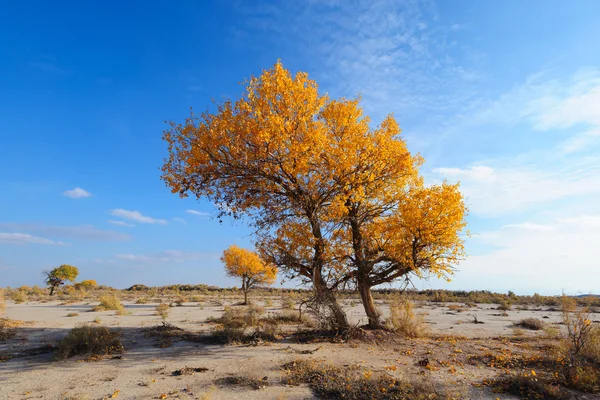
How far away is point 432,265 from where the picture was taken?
12227mm

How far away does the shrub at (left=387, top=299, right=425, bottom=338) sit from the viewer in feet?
46.4

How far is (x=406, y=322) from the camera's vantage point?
47.2 feet

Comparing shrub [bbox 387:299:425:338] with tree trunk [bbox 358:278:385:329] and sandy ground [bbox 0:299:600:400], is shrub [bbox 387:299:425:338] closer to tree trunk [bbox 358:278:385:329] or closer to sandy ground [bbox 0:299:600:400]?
tree trunk [bbox 358:278:385:329]

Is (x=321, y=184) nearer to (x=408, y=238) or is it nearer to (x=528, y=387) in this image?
(x=408, y=238)

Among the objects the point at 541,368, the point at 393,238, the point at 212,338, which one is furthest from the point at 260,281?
the point at 541,368

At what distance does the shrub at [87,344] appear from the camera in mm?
10227

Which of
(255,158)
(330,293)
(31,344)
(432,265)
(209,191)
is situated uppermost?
(255,158)

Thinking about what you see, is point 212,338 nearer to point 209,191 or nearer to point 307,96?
point 209,191

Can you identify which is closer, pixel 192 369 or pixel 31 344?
pixel 192 369

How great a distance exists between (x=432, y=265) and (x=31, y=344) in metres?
14.8

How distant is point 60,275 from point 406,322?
57865 millimetres

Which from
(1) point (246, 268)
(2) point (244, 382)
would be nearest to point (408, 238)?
(2) point (244, 382)

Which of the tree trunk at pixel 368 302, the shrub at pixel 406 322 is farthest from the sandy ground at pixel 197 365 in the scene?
the tree trunk at pixel 368 302

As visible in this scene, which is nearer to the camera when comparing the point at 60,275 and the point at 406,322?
the point at 406,322
